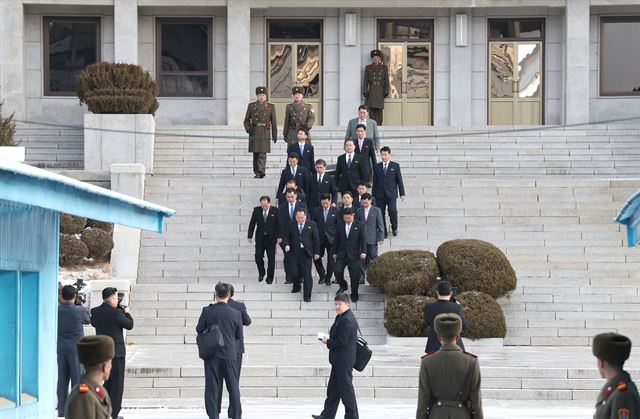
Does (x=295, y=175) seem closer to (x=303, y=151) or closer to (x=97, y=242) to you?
(x=303, y=151)

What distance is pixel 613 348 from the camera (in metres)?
8.98

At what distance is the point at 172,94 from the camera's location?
1449 inches

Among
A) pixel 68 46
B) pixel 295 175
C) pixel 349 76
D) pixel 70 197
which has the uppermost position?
pixel 68 46

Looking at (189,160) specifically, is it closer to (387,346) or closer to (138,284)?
(138,284)

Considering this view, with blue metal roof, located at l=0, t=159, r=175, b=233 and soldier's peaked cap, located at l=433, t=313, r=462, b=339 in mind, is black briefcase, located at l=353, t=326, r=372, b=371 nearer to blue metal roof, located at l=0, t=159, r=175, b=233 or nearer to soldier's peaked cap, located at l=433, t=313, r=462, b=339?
blue metal roof, located at l=0, t=159, r=175, b=233

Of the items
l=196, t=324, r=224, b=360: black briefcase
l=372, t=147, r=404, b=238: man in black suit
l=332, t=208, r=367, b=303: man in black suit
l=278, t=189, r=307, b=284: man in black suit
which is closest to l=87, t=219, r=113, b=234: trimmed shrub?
l=278, t=189, r=307, b=284: man in black suit

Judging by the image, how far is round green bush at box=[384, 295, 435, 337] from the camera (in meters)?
21.1

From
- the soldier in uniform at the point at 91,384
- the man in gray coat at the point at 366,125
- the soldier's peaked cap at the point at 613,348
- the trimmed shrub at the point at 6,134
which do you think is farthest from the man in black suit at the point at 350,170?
the soldier in uniform at the point at 91,384

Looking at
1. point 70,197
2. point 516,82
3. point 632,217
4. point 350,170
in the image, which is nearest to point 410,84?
point 516,82

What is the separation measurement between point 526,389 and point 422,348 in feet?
9.85

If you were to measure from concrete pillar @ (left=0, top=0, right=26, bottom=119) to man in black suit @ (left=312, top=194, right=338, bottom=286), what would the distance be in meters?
13.8

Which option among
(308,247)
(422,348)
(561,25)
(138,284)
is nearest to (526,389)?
(422,348)

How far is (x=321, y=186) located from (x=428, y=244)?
87.2 inches

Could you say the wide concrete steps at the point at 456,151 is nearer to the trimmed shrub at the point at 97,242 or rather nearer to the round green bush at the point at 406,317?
the trimmed shrub at the point at 97,242
